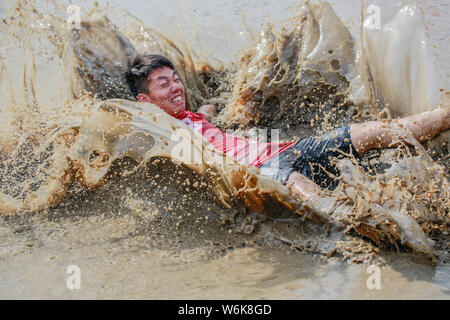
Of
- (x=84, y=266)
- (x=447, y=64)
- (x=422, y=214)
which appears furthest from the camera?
(x=447, y=64)

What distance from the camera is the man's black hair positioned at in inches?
137

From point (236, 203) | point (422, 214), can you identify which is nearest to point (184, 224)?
point (236, 203)

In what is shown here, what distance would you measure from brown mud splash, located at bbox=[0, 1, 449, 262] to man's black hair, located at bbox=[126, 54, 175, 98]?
10 cm

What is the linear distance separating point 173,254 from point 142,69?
6.01 ft

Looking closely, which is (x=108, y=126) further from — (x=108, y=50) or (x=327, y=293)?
(x=327, y=293)

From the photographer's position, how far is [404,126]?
262cm

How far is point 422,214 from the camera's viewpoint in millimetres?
2227
